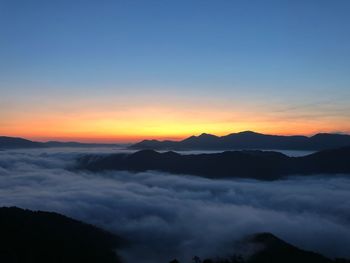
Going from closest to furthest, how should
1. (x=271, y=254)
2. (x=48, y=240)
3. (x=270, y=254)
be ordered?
1. (x=48, y=240)
2. (x=271, y=254)
3. (x=270, y=254)

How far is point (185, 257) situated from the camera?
179m

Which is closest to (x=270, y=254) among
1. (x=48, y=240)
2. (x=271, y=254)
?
(x=271, y=254)

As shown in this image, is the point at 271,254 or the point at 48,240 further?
the point at 271,254

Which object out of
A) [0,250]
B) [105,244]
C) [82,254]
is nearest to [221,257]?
[105,244]

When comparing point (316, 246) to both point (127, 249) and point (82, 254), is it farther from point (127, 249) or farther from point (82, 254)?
point (82, 254)

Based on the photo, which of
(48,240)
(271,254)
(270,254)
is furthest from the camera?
(270,254)

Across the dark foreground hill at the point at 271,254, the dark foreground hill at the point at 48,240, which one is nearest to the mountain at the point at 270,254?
the dark foreground hill at the point at 271,254

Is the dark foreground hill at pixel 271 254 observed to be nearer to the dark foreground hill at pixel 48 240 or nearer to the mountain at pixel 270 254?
the mountain at pixel 270 254

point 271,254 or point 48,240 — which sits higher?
point 48,240

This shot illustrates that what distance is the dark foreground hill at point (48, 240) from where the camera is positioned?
130125 millimetres

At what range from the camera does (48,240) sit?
140750 mm

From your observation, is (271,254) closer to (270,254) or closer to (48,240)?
(270,254)

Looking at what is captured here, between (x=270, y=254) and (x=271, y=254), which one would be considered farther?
(x=270, y=254)

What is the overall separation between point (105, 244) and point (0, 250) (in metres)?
43.8
